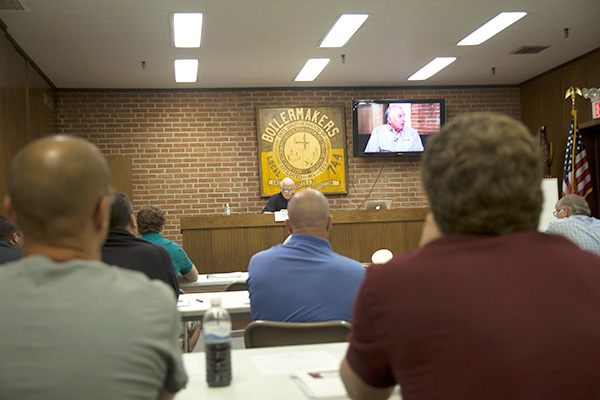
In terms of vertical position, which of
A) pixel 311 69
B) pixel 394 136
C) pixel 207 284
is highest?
pixel 311 69

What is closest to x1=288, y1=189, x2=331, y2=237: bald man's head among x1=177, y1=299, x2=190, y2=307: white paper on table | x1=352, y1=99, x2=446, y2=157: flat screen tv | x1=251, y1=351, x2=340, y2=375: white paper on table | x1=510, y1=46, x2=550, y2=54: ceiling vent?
x1=177, y1=299, x2=190, y2=307: white paper on table

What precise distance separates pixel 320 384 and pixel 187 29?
518 cm

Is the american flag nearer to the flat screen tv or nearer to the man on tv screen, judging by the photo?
the flat screen tv

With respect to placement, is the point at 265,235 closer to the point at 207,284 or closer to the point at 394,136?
the point at 207,284

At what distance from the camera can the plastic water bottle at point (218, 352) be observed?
1536mm

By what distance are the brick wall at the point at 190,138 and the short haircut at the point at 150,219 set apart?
14.4ft

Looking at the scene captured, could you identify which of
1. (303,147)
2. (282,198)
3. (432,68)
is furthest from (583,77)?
(282,198)

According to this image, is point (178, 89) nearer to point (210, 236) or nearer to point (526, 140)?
point (210, 236)

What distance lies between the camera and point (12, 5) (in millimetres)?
5176

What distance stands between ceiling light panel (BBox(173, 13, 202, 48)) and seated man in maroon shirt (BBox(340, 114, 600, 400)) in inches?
199

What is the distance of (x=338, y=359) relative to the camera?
1.74m

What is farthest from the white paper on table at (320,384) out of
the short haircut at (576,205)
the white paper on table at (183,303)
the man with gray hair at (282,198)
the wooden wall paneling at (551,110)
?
the wooden wall paneling at (551,110)

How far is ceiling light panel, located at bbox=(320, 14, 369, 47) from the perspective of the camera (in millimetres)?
5871

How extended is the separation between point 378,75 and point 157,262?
6.11m
